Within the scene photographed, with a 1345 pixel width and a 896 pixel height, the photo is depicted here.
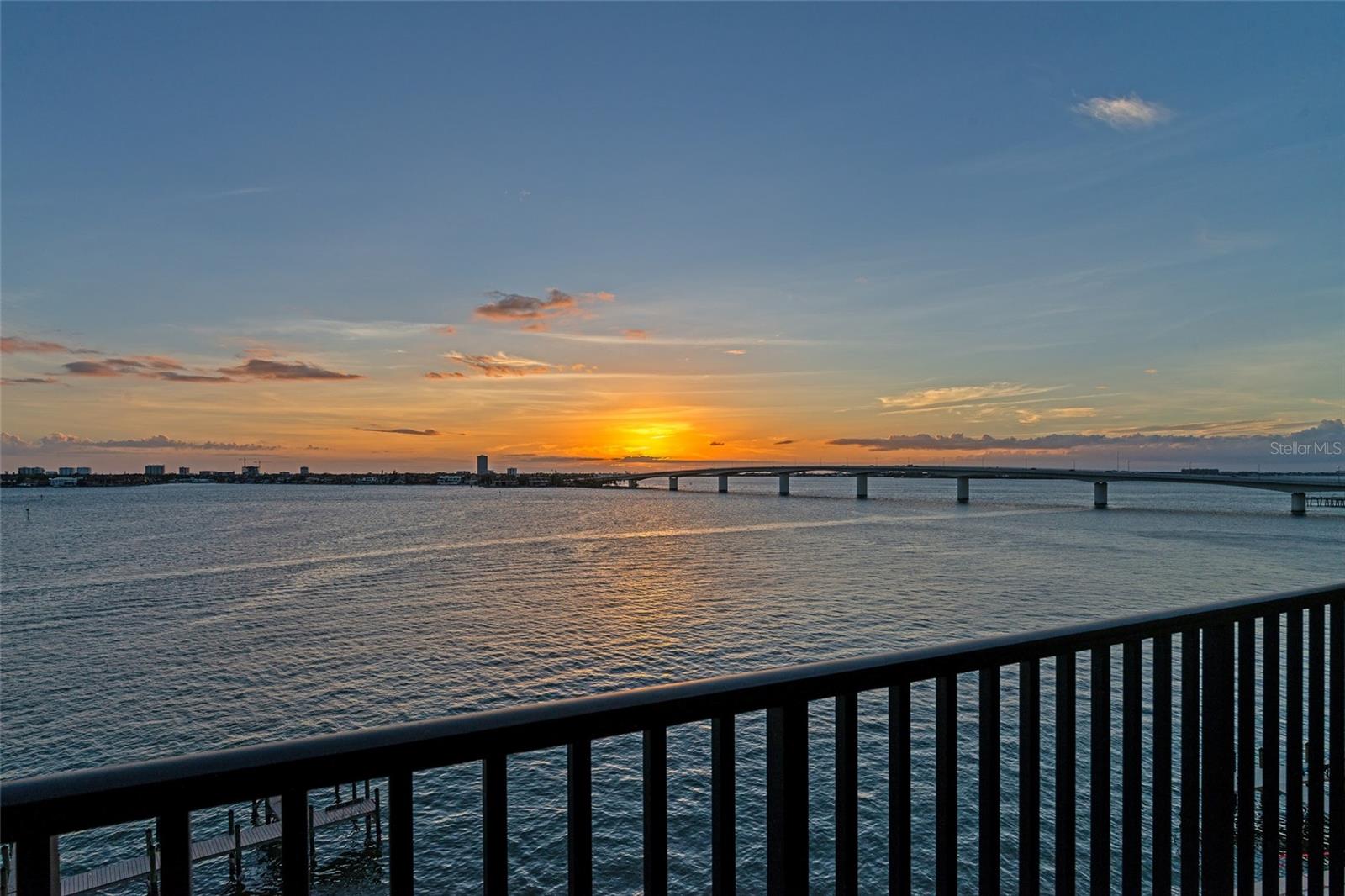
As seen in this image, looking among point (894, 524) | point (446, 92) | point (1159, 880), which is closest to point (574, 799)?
point (1159, 880)

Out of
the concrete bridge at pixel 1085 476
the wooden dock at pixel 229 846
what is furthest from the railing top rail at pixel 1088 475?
the wooden dock at pixel 229 846

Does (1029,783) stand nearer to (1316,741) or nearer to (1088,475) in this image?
(1316,741)

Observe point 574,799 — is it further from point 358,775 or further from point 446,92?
point 446,92

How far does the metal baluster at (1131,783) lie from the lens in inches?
83.0

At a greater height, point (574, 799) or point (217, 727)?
point (574, 799)

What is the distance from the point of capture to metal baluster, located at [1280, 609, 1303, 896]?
2455 millimetres

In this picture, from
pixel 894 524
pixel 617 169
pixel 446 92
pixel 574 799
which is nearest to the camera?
pixel 574 799

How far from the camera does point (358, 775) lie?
1.11 meters

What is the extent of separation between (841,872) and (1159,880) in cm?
136

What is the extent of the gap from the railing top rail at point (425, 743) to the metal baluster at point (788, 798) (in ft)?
0.32

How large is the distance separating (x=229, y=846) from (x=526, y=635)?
480 inches

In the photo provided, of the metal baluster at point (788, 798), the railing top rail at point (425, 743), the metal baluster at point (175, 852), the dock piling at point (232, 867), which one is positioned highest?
the railing top rail at point (425, 743)

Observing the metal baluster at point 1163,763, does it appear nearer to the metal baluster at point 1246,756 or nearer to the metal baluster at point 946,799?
the metal baluster at point 1246,756

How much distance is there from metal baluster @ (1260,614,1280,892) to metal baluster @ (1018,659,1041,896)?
903 millimetres
